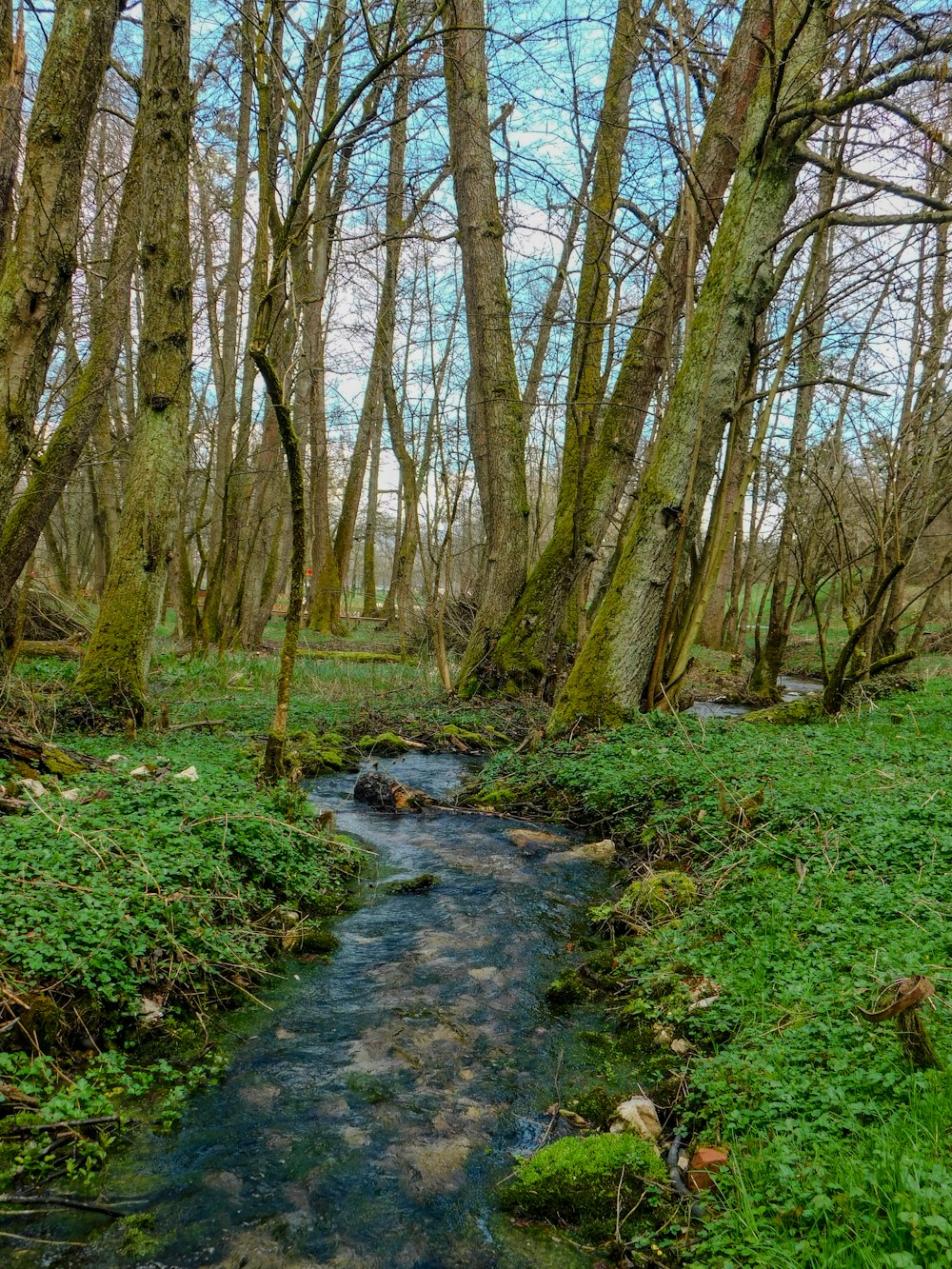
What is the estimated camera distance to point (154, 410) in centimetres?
696

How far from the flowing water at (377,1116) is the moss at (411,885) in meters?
0.19

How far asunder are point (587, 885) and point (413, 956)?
4.99ft

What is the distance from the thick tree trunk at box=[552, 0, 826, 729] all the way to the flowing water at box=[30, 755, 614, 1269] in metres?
3.55

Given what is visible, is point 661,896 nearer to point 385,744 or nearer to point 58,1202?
point 58,1202

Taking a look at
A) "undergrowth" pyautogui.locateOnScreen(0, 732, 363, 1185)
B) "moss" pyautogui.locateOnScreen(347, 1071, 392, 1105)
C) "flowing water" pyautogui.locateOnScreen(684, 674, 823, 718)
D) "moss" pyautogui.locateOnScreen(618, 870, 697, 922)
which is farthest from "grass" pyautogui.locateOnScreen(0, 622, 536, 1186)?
"flowing water" pyautogui.locateOnScreen(684, 674, 823, 718)

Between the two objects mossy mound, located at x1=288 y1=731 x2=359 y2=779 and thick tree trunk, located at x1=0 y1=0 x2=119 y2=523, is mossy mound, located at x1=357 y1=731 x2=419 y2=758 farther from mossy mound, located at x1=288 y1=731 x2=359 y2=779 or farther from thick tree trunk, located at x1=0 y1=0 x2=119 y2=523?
thick tree trunk, located at x1=0 y1=0 x2=119 y2=523

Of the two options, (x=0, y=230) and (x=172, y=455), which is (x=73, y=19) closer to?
(x=0, y=230)

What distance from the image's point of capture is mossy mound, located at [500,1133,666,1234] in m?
2.32

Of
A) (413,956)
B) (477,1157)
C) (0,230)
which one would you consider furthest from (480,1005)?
(0,230)

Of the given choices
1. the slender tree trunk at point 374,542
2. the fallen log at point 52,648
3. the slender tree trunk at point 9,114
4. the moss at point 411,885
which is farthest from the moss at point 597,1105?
the slender tree trunk at point 374,542

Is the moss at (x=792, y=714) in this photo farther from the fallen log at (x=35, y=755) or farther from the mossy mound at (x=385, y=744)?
the fallen log at (x=35, y=755)

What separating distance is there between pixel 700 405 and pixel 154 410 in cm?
521

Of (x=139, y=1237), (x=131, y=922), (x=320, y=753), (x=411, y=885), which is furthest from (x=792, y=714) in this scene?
(x=139, y=1237)

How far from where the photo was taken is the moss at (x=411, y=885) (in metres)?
4.83
